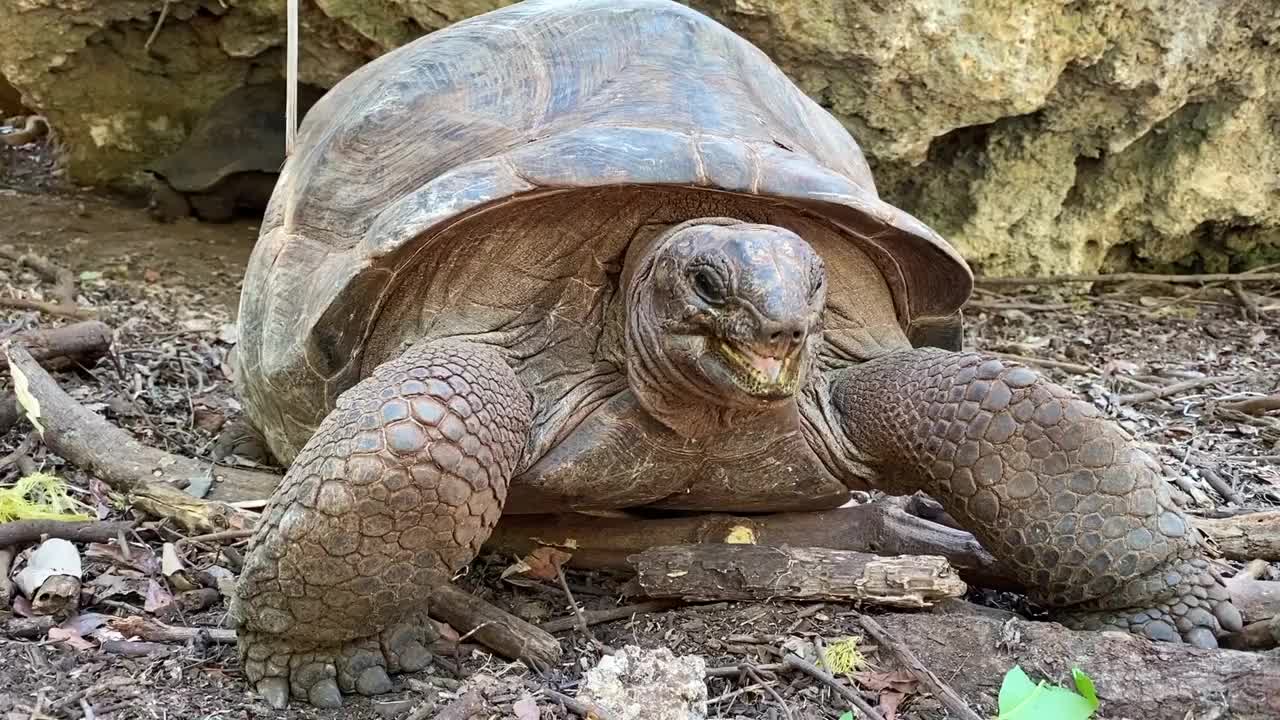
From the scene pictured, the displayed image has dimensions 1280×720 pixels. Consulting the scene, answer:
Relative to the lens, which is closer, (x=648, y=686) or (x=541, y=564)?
(x=648, y=686)

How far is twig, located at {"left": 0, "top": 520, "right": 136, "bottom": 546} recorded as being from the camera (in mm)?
2758

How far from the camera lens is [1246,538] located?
302 centimetres

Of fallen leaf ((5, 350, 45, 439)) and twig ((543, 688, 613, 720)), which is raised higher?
twig ((543, 688, 613, 720))

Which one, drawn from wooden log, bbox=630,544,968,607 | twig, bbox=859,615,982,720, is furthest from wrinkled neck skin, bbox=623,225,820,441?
twig, bbox=859,615,982,720

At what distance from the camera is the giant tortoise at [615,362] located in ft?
7.31

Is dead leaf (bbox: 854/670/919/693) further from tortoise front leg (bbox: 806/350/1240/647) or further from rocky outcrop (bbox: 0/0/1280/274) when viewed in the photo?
rocky outcrop (bbox: 0/0/1280/274)

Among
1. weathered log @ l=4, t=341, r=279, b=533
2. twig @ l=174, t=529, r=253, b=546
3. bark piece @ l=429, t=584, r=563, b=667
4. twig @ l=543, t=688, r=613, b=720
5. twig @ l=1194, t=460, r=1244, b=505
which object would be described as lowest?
weathered log @ l=4, t=341, r=279, b=533

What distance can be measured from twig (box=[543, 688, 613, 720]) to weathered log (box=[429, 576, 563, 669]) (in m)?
0.18

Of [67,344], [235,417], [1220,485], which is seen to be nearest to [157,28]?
[67,344]

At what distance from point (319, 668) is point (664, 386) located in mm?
1005

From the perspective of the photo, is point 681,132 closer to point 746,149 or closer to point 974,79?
point 746,149

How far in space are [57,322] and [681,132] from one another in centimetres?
367

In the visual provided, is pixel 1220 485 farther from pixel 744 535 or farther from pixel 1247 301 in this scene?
pixel 1247 301

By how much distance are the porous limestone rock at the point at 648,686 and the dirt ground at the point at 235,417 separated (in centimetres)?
7
